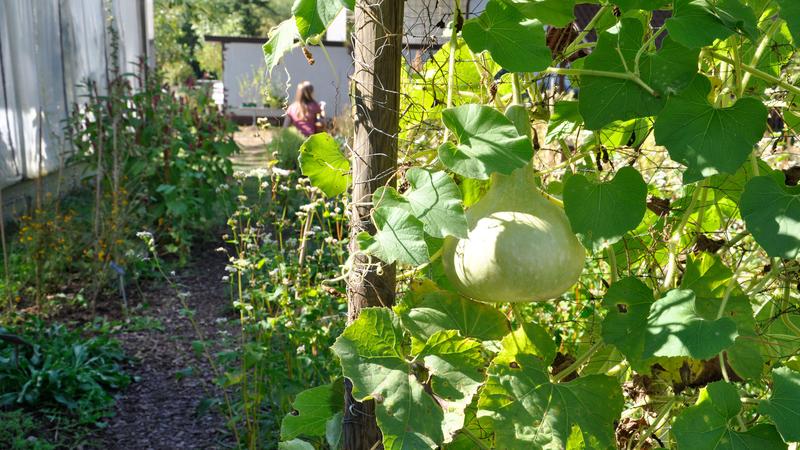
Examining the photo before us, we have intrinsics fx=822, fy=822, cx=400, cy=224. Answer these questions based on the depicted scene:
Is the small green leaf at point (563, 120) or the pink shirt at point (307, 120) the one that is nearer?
the small green leaf at point (563, 120)

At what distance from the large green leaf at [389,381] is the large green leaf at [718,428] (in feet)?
0.97

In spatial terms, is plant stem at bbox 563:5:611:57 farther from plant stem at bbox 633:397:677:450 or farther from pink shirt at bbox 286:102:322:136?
pink shirt at bbox 286:102:322:136

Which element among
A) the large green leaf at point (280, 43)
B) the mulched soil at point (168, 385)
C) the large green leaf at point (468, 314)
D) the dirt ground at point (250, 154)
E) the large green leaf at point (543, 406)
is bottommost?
the dirt ground at point (250, 154)

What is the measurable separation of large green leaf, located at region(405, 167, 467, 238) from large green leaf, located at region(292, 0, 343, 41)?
21 centimetres

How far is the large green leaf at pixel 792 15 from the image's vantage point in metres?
0.87

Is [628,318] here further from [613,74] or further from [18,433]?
[18,433]

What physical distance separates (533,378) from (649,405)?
0.98 ft

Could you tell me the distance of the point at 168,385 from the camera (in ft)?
11.2

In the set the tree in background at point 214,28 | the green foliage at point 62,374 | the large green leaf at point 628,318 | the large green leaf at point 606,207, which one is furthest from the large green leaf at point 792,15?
the tree in background at point 214,28

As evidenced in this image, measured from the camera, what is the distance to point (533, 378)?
1.07 m

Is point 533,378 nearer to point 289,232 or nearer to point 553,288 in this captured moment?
point 553,288

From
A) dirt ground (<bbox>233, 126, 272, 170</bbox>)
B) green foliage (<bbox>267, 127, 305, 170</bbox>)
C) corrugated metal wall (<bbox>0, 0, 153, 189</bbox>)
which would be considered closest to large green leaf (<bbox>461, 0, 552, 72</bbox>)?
corrugated metal wall (<bbox>0, 0, 153, 189</bbox>)

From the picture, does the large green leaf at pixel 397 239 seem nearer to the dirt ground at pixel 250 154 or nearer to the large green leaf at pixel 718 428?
the large green leaf at pixel 718 428

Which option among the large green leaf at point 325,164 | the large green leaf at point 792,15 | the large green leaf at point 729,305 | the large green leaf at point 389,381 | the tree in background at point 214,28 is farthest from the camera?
the tree in background at point 214,28
